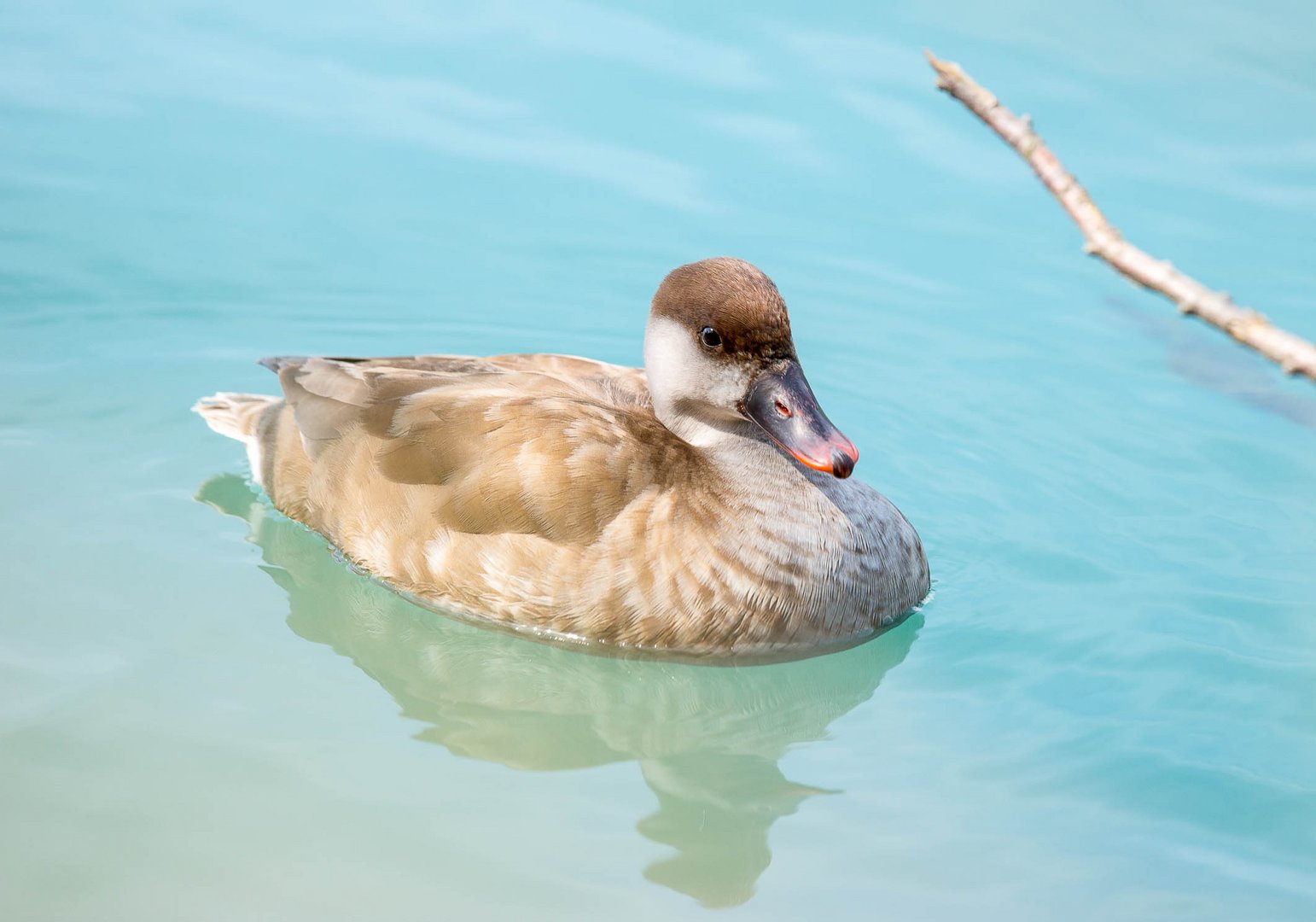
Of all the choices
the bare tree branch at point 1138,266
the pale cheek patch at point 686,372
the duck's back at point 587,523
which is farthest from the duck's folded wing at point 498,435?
the bare tree branch at point 1138,266

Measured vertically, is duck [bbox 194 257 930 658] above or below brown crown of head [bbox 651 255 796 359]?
below

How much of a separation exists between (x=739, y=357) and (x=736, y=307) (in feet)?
0.55

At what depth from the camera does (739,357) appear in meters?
4.51

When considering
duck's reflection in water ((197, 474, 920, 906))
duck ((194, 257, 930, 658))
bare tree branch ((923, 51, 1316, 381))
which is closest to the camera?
bare tree branch ((923, 51, 1316, 381))

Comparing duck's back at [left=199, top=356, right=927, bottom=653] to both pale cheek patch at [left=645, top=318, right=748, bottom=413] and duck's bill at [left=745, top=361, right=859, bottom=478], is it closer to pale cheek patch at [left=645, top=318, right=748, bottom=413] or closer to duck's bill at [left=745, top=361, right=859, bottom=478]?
pale cheek patch at [left=645, top=318, right=748, bottom=413]

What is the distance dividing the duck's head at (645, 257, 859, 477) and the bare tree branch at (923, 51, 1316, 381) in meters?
2.72

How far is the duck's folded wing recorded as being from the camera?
14.9 feet

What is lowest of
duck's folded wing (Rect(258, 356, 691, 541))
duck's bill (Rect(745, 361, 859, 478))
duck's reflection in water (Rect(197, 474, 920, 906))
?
duck's reflection in water (Rect(197, 474, 920, 906))

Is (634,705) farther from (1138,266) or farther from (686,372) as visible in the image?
(1138,266)

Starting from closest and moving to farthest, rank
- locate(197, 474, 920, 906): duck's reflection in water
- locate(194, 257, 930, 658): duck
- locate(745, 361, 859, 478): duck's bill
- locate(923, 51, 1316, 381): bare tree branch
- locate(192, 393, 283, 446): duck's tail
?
1. locate(923, 51, 1316, 381): bare tree branch
2. locate(197, 474, 920, 906): duck's reflection in water
3. locate(745, 361, 859, 478): duck's bill
4. locate(194, 257, 930, 658): duck
5. locate(192, 393, 283, 446): duck's tail

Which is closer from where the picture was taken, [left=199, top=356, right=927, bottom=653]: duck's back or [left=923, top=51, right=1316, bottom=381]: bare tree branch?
[left=923, top=51, right=1316, bottom=381]: bare tree branch

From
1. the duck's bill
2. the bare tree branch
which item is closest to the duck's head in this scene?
the duck's bill

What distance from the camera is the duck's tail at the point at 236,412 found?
5.59 meters

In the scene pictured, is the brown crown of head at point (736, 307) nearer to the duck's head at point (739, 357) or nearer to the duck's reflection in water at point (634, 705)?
the duck's head at point (739, 357)
